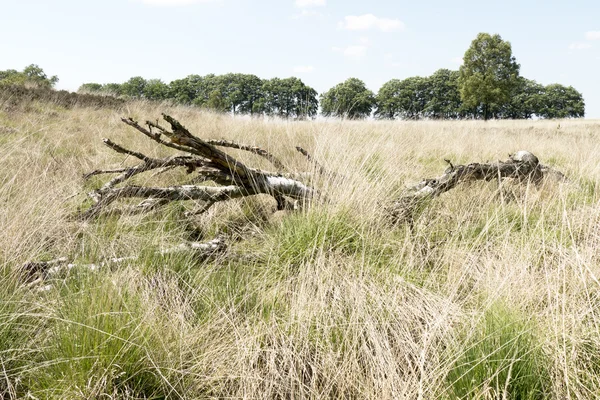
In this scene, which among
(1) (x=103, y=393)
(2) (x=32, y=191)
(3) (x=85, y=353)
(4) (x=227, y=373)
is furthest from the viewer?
(2) (x=32, y=191)

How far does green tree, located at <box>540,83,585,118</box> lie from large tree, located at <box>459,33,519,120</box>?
39572mm

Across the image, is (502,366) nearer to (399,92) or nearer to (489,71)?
(489,71)

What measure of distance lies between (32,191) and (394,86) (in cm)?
7723

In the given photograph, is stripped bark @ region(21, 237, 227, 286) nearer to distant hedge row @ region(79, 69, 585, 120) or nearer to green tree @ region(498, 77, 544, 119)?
distant hedge row @ region(79, 69, 585, 120)

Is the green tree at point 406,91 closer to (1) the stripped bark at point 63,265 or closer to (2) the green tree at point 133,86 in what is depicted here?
(2) the green tree at point 133,86

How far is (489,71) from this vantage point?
120 feet

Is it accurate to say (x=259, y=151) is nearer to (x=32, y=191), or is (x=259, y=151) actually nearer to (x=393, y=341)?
(x=32, y=191)

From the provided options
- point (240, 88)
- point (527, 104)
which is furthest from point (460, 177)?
point (527, 104)

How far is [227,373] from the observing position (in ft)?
4.71

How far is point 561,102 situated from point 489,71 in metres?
46.1

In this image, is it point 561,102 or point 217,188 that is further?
point 561,102

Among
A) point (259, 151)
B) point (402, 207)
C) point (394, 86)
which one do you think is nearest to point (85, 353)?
point (402, 207)

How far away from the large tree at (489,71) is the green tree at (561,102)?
39.6 metres

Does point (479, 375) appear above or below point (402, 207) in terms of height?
below
